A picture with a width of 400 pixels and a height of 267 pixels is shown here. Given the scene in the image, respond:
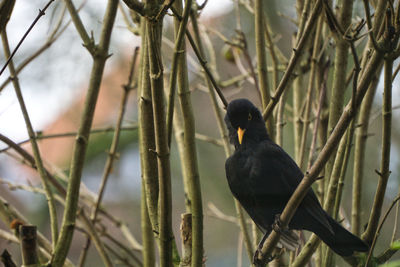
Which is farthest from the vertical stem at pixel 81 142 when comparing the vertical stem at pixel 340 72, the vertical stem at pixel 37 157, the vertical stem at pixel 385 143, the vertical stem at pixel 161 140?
the vertical stem at pixel 385 143

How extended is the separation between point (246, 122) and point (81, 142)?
968 millimetres

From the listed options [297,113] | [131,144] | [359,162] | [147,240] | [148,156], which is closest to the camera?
[148,156]

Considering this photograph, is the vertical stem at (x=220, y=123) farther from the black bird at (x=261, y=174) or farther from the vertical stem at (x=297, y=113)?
the vertical stem at (x=297, y=113)

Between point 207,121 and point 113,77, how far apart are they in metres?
1.28

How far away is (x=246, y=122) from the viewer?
8.89ft

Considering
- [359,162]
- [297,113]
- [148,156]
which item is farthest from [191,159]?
[297,113]

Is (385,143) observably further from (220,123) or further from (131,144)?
(131,144)

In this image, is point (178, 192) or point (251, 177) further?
point (178, 192)

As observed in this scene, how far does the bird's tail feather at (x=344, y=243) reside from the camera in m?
2.16

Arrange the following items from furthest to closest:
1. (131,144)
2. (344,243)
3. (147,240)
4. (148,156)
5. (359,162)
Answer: (131,144), (359,162), (147,240), (344,243), (148,156)

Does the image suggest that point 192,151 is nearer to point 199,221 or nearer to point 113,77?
point 199,221

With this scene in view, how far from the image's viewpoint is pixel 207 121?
6.48 metres

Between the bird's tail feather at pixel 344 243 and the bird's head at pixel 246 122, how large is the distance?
2.10 ft

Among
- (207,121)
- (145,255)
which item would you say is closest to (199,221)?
(145,255)
